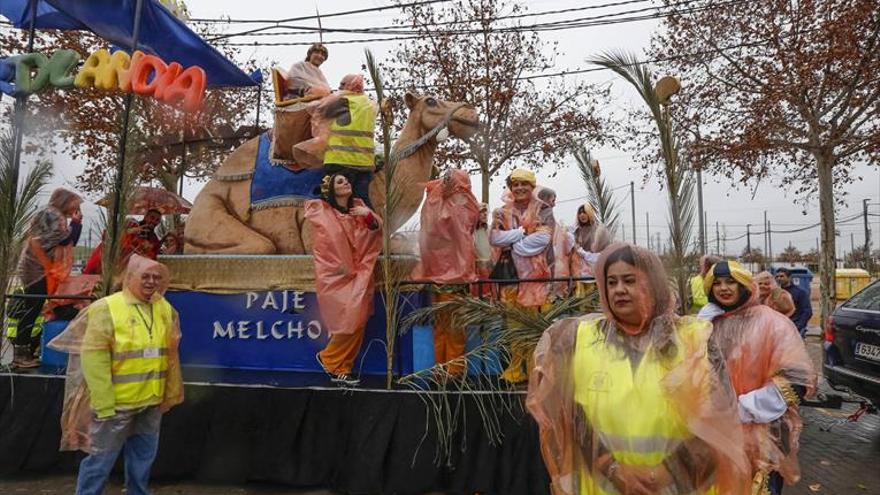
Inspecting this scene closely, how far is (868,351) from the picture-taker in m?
5.22

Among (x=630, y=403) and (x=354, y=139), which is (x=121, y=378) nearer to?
(x=354, y=139)

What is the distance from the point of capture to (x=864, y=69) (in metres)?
9.72

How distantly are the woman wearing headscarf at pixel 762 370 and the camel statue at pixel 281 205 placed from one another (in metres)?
2.56

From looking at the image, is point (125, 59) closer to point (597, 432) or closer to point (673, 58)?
point (597, 432)

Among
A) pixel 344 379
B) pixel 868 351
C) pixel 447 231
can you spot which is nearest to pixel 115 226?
pixel 344 379

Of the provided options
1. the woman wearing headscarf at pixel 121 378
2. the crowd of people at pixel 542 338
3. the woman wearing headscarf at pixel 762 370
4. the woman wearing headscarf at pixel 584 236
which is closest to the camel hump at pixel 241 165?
the crowd of people at pixel 542 338

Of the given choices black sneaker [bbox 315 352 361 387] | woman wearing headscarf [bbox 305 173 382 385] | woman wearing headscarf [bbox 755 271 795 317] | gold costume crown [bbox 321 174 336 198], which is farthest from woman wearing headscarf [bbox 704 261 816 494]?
gold costume crown [bbox 321 174 336 198]

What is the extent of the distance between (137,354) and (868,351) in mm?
5754

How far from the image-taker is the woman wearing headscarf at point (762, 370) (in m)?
2.73

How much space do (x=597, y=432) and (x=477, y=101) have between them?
11.3 m

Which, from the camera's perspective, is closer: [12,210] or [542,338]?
[542,338]

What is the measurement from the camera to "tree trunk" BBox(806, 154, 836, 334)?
11039 millimetres

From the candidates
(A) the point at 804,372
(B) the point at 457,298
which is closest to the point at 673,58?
(B) the point at 457,298

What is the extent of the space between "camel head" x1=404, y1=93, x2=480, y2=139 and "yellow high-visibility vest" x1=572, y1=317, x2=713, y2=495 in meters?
3.32
